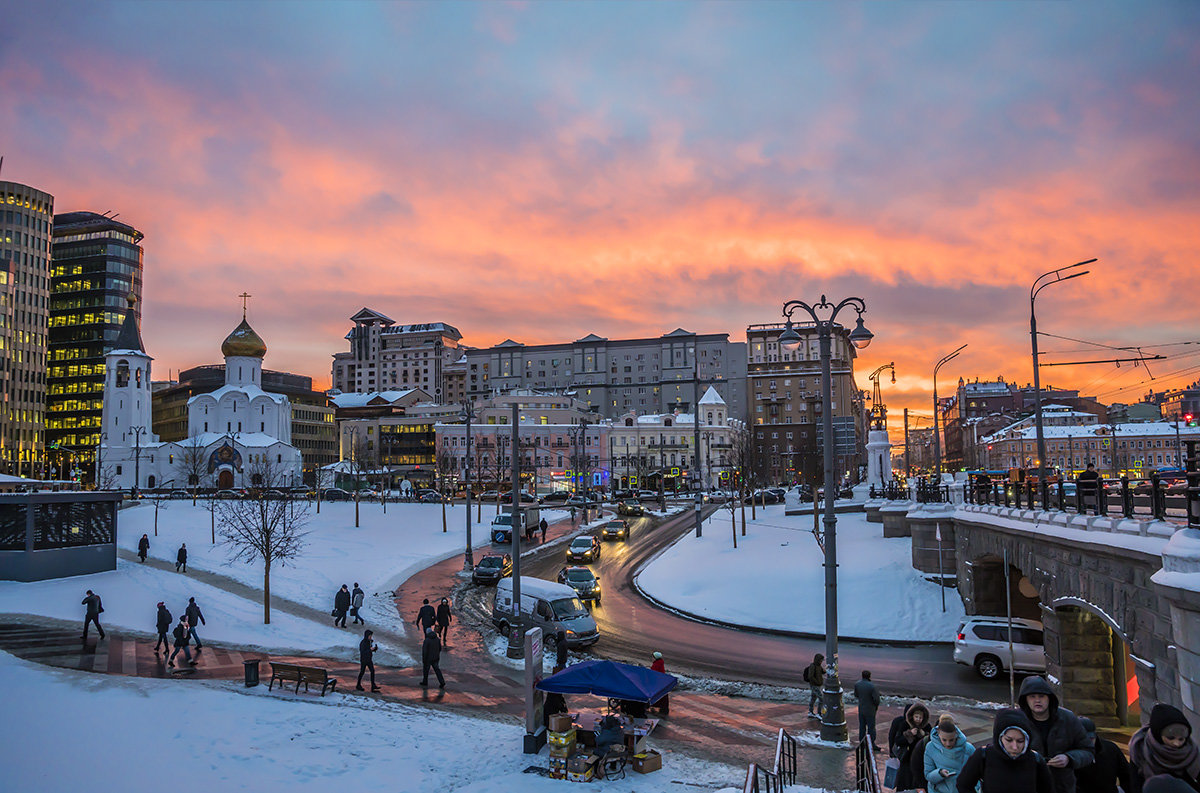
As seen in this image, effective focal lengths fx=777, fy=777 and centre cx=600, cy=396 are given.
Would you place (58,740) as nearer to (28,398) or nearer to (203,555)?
(203,555)

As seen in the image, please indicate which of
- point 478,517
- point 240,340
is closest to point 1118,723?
point 478,517

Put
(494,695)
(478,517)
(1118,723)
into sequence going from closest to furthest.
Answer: (1118,723), (494,695), (478,517)

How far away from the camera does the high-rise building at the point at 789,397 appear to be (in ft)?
438

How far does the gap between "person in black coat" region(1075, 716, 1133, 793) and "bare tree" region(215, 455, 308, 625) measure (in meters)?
25.1

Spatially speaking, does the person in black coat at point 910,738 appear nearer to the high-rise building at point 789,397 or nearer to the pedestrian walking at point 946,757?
the pedestrian walking at point 946,757

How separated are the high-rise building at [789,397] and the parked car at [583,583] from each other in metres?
92.4

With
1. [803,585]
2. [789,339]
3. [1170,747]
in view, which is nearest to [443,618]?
[803,585]

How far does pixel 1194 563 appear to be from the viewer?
8.87m

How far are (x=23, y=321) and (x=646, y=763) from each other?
450ft

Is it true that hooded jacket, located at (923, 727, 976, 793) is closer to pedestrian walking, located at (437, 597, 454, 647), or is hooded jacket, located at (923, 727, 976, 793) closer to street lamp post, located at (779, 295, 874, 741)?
street lamp post, located at (779, 295, 874, 741)

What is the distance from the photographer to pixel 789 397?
147 m

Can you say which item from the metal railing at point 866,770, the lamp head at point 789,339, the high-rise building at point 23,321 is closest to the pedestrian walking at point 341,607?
the lamp head at point 789,339

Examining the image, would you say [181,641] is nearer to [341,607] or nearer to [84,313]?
[341,607]

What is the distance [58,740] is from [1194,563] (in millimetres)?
18072
